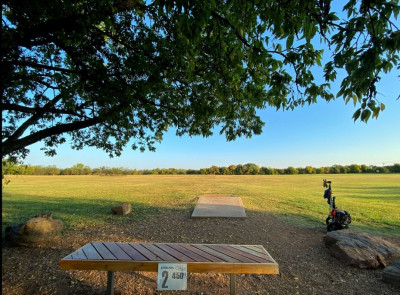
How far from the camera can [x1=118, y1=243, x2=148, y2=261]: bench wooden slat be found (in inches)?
112

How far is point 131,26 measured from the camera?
5523mm

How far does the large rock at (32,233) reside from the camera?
4840 mm

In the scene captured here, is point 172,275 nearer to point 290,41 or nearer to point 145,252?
point 145,252

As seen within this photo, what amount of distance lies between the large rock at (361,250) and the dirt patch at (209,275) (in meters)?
0.14

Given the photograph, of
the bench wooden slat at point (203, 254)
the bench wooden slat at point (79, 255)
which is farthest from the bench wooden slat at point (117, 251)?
the bench wooden slat at point (203, 254)

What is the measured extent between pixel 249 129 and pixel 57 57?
529 cm

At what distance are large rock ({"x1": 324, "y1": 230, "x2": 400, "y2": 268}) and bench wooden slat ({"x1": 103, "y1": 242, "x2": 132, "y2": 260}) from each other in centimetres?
385

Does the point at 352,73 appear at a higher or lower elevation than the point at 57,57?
lower

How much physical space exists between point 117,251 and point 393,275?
400cm

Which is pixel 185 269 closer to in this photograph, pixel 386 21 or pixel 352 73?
pixel 352 73

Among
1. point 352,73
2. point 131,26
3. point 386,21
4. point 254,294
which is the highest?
point 131,26

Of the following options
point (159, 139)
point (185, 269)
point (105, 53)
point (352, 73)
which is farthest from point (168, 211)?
point (352, 73)

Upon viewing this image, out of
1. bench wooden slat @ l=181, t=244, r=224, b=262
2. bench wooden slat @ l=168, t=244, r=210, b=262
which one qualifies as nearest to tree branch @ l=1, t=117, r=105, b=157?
bench wooden slat @ l=168, t=244, r=210, b=262

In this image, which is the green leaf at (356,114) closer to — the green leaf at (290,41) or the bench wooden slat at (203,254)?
the green leaf at (290,41)
